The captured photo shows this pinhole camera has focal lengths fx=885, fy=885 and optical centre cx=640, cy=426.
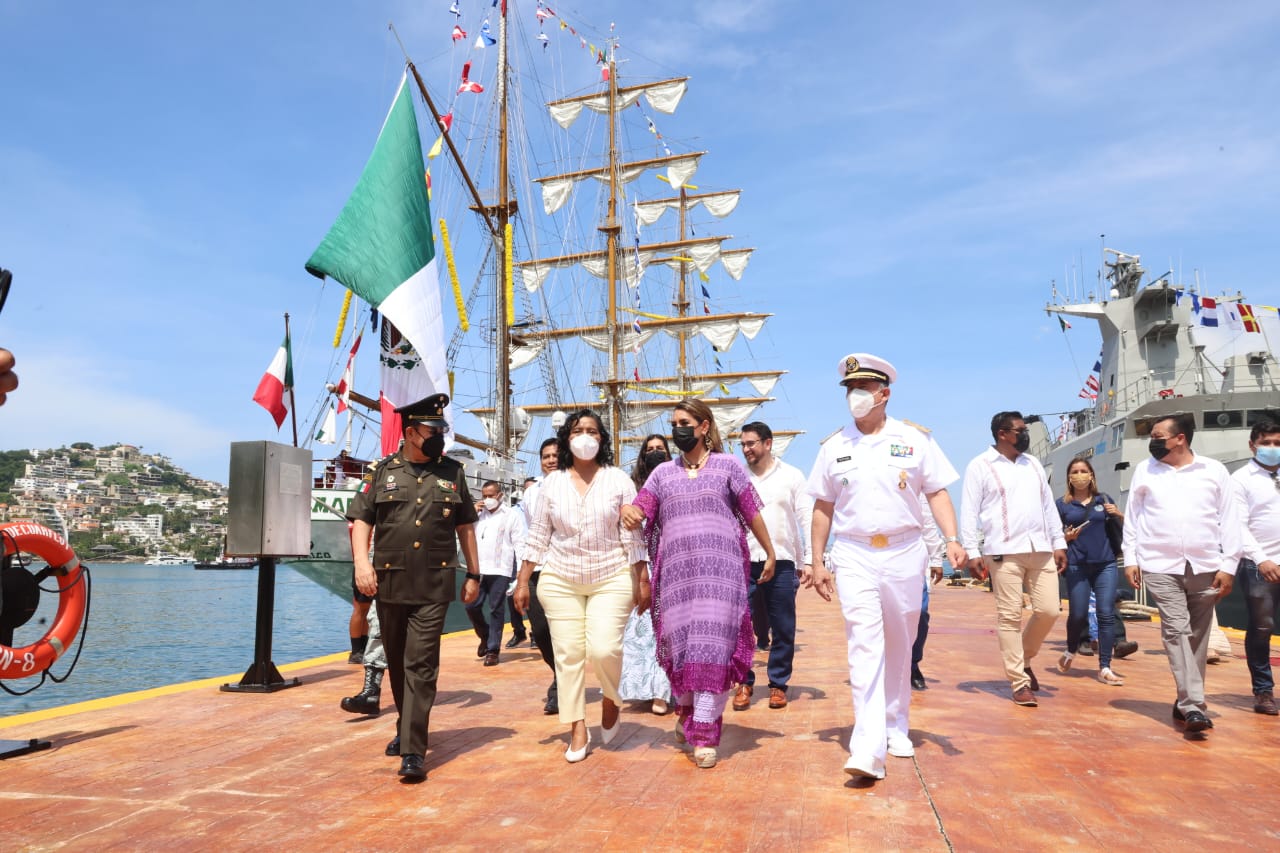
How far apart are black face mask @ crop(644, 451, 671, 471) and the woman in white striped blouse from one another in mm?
697

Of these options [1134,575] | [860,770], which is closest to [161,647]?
[860,770]

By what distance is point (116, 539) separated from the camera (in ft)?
496

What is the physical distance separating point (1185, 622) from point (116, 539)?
17388 centimetres

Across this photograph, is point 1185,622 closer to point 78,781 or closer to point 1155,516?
point 1155,516

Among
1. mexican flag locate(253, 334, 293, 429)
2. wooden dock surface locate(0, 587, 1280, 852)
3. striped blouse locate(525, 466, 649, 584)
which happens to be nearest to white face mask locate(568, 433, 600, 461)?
striped blouse locate(525, 466, 649, 584)

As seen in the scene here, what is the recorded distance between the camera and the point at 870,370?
460 centimetres

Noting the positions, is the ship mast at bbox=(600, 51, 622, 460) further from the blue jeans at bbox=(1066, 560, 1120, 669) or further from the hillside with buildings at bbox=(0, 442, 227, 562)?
the hillside with buildings at bbox=(0, 442, 227, 562)

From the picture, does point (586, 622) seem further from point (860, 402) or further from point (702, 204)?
point (702, 204)

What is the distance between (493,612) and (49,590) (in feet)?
12.9

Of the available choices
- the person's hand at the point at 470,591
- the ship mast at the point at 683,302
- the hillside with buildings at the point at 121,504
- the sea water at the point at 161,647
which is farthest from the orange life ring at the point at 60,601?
the hillside with buildings at the point at 121,504

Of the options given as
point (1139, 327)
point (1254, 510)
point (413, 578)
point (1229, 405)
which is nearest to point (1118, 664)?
point (1254, 510)

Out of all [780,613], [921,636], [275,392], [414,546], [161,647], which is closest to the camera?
[414,546]

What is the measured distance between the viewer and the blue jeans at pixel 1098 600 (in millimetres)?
7133

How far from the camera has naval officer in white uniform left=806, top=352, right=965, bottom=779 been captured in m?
4.30
